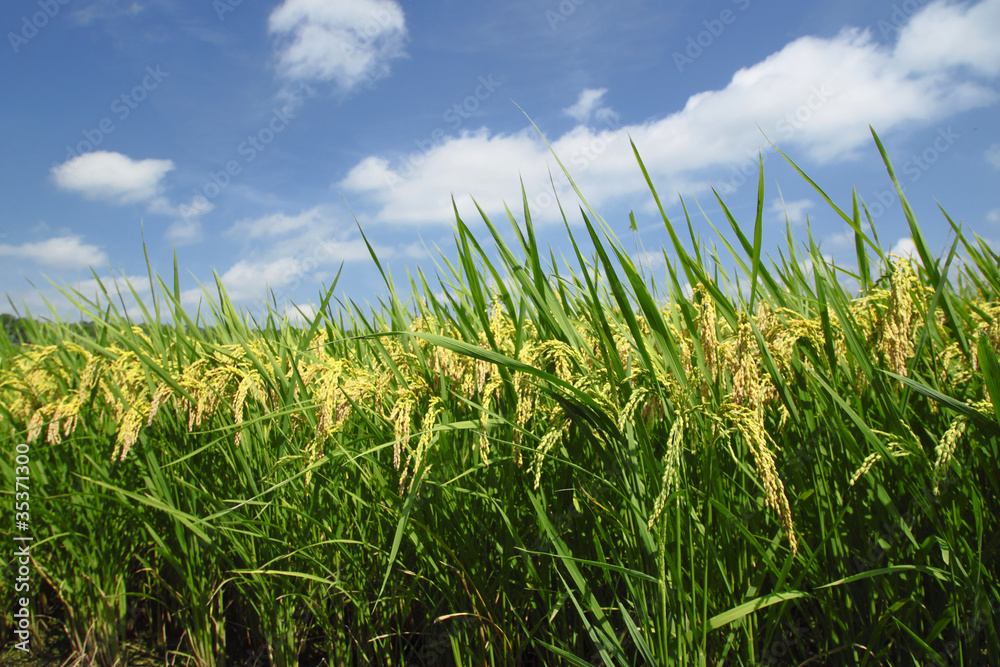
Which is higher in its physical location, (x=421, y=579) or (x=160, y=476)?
(x=160, y=476)

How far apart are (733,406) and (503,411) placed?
0.83 m

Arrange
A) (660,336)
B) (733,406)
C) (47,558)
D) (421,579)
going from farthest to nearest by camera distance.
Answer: (47,558), (421,579), (660,336), (733,406)

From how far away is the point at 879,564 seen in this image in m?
1.45

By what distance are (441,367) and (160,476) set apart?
1374 millimetres

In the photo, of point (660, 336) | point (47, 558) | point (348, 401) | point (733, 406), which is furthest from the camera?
point (47, 558)

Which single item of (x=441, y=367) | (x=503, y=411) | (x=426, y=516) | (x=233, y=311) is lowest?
(x=426, y=516)

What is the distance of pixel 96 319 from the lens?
2.58m

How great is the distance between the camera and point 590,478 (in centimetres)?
162

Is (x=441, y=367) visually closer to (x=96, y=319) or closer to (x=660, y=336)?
(x=660, y=336)

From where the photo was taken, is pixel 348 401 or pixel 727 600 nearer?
pixel 727 600

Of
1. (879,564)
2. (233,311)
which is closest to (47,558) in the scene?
(233,311)

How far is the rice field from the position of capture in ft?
4.40

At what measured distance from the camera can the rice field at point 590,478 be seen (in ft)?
4.40

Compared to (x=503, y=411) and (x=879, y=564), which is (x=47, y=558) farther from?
(x=879, y=564)
